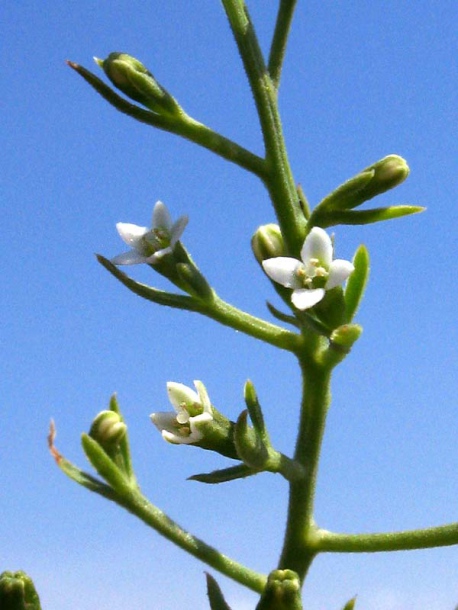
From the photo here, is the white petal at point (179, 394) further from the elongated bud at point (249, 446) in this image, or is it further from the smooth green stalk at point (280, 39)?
the smooth green stalk at point (280, 39)

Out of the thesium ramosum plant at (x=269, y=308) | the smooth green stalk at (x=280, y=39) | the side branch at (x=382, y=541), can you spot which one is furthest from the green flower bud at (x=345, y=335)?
the smooth green stalk at (x=280, y=39)

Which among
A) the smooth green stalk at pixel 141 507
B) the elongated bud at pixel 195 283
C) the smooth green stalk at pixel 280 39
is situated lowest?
the smooth green stalk at pixel 141 507

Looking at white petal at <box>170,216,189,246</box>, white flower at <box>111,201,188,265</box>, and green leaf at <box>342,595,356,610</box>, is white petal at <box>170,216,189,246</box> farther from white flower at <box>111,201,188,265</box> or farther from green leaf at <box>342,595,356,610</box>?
green leaf at <box>342,595,356,610</box>

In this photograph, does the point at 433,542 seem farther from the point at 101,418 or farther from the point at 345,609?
the point at 101,418

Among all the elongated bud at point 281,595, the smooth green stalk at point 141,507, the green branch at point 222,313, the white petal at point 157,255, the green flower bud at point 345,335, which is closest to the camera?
the elongated bud at point 281,595

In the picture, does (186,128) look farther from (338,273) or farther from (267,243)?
(338,273)

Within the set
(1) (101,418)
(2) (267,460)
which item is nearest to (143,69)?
(1) (101,418)


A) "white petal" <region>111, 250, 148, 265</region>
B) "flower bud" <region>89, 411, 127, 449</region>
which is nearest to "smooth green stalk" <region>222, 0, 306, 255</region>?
"white petal" <region>111, 250, 148, 265</region>

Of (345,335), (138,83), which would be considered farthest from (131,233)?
(345,335)
